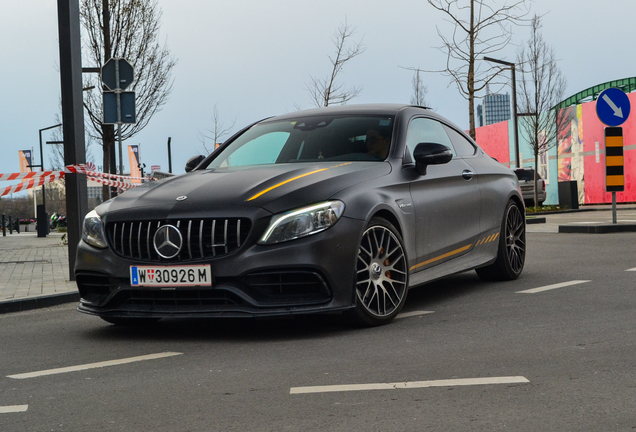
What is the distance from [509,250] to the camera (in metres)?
8.06

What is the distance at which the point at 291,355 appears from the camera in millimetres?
4793

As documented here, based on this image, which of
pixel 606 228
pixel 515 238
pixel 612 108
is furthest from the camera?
pixel 612 108

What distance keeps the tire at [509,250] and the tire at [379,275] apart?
2235 mm

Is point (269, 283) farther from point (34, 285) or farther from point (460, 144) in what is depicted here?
point (34, 285)

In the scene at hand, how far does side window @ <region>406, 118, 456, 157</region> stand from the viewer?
665 centimetres

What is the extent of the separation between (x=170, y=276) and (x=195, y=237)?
0.29m

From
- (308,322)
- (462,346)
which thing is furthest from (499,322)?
(308,322)

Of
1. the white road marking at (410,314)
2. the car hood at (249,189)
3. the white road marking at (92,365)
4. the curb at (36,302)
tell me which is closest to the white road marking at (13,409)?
the white road marking at (92,365)

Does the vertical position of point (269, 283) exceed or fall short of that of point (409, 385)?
it exceeds it

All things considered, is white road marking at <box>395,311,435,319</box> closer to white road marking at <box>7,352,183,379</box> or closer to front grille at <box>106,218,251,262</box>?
front grille at <box>106,218,251,262</box>

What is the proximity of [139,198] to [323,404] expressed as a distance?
2578 millimetres

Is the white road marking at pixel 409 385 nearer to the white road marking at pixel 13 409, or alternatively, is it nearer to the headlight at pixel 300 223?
the white road marking at pixel 13 409

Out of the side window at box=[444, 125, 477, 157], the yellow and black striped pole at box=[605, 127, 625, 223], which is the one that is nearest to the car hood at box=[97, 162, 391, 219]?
the side window at box=[444, 125, 477, 157]

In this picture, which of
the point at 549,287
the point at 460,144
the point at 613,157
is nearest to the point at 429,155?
the point at 460,144
